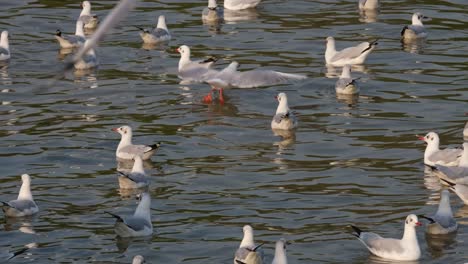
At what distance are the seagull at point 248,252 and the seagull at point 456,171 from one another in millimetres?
4570

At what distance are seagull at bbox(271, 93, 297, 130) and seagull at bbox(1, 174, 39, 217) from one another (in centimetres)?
606

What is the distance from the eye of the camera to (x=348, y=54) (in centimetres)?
2886

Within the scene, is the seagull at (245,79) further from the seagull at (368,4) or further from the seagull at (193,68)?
the seagull at (368,4)

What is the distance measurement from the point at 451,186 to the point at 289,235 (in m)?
2.86

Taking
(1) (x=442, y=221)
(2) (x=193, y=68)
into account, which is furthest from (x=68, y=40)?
(1) (x=442, y=221)

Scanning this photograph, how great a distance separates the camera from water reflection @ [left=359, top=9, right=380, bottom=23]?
109 ft

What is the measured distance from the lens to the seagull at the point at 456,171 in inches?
786

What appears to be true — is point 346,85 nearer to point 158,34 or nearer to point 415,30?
point 415,30

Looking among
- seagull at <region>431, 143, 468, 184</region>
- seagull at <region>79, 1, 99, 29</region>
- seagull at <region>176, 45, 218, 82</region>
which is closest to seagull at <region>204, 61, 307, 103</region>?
seagull at <region>176, 45, 218, 82</region>

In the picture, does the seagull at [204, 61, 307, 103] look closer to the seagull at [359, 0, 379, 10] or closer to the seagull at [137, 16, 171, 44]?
the seagull at [137, 16, 171, 44]

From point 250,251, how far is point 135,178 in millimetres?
4315

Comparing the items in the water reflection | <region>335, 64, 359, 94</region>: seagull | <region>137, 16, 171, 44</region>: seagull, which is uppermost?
the water reflection

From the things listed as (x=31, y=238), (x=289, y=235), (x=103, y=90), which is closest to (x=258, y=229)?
(x=289, y=235)

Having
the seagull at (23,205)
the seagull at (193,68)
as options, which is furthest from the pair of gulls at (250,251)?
the seagull at (193,68)
